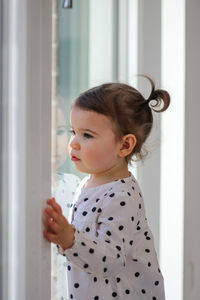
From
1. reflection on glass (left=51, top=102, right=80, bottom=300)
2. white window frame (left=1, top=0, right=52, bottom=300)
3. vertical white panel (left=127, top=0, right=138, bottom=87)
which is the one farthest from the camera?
vertical white panel (left=127, top=0, right=138, bottom=87)

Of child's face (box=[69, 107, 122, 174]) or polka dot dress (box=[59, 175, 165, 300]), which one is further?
child's face (box=[69, 107, 122, 174])

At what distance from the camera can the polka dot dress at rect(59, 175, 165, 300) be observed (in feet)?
3.19

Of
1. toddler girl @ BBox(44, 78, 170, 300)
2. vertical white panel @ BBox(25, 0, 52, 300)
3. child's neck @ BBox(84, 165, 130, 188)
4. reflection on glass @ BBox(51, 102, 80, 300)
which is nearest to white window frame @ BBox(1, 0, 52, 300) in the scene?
vertical white panel @ BBox(25, 0, 52, 300)

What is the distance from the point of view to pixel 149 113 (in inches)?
48.1

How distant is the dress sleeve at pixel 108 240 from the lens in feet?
3.12

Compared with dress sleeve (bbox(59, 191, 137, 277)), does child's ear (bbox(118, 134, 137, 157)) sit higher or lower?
higher

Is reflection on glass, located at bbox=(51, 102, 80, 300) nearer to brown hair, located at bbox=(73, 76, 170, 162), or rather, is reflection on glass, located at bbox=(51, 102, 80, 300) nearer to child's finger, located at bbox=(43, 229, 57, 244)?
brown hair, located at bbox=(73, 76, 170, 162)

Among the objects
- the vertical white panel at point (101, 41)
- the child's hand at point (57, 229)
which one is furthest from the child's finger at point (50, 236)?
the vertical white panel at point (101, 41)

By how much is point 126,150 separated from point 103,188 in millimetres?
111
